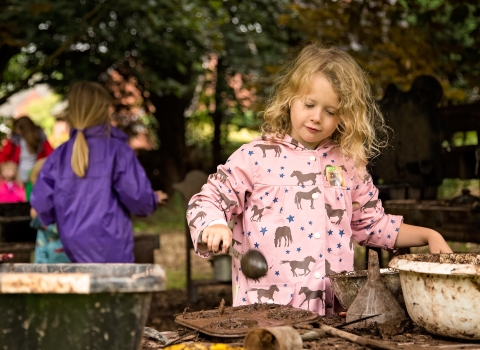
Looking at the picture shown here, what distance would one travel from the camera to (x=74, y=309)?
138 centimetres

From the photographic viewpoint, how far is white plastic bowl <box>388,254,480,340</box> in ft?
5.86

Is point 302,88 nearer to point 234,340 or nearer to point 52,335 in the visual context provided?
point 234,340

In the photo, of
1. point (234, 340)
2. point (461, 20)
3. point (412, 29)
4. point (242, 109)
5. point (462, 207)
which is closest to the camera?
point (234, 340)

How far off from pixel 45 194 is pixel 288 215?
2507 millimetres

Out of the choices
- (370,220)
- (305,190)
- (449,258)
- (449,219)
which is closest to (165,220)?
(449,219)

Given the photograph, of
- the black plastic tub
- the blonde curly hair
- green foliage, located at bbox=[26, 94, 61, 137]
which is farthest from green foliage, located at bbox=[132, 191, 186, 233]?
the black plastic tub

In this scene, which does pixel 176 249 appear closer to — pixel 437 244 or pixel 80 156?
pixel 80 156

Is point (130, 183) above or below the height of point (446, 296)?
above

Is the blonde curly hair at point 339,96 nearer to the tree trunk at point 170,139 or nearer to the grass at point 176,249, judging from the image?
the grass at point 176,249

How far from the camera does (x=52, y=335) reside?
1394 mm

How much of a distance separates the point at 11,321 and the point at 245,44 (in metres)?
10.4

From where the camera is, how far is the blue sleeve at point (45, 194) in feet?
14.9

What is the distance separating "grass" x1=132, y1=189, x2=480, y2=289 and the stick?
5.13 m

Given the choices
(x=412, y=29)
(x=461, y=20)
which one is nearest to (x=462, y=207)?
(x=461, y=20)
